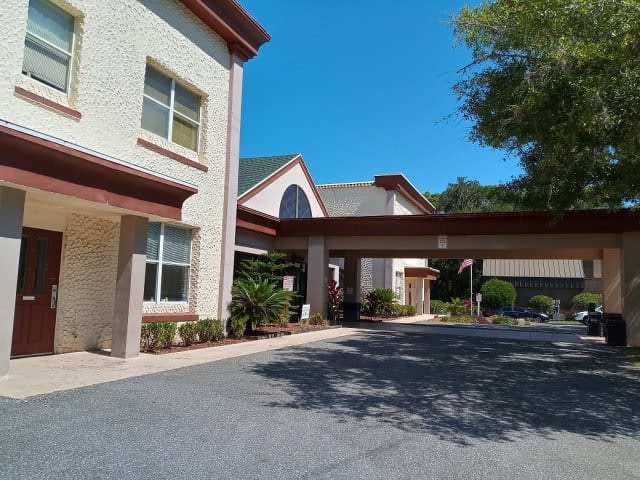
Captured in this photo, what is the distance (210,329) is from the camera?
13539 mm

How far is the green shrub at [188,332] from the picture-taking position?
41.5 feet

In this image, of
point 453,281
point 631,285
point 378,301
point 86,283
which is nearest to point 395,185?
point 378,301

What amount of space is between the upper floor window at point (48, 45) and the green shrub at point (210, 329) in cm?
626

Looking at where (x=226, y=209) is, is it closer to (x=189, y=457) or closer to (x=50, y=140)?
(x=50, y=140)

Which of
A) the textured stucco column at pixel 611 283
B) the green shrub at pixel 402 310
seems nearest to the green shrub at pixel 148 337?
the textured stucco column at pixel 611 283

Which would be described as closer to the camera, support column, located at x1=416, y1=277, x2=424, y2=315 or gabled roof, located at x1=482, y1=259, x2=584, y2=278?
support column, located at x1=416, y1=277, x2=424, y2=315

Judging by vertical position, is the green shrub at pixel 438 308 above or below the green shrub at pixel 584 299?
below

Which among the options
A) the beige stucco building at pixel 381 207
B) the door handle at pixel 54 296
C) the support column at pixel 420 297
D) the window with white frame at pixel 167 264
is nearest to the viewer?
the door handle at pixel 54 296

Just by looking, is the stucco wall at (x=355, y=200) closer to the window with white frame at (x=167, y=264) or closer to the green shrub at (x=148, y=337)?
the window with white frame at (x=167, y=264)

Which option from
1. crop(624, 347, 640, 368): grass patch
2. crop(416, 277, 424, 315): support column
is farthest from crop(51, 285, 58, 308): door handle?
crop(416, 277, 424, 315): support column

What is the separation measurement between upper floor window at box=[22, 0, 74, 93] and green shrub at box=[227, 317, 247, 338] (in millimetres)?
7389

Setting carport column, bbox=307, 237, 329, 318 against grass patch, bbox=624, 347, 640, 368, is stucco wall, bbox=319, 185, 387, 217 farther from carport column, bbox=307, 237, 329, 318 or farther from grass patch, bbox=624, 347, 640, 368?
grass patch, bbox=624, 347, 640, 368

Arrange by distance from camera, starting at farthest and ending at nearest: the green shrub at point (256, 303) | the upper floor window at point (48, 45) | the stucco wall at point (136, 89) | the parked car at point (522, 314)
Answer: the parked car at point (522, 314), the green shrub at point (256, 303), the upper floor window at point (48, 45), the stucco wall at point (136, 89)

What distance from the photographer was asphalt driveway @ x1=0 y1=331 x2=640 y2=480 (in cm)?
486
